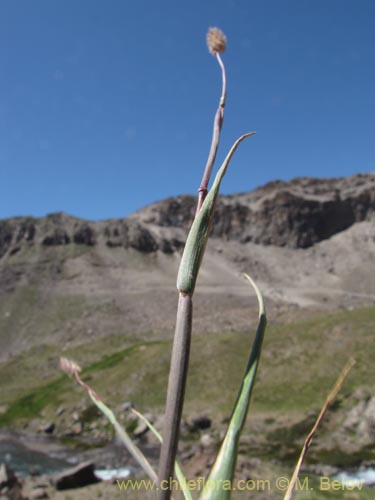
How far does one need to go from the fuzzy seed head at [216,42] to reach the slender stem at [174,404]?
3.13ft

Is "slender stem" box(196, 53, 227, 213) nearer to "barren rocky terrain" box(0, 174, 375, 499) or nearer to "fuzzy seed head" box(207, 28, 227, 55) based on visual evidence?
"fuzzy seed head" box(207, 28, 227, 55)

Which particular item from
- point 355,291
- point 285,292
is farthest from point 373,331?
point 355,291

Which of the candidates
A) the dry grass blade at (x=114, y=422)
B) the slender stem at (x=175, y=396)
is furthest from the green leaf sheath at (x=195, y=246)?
the dry grass blade at (x=114, y=422)

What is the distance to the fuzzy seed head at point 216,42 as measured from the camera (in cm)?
159

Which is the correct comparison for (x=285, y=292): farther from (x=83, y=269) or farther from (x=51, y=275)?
(x=51, y=275)

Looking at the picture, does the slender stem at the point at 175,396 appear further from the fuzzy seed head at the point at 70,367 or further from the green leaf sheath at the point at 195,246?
the fuzzy seed head at the point at 70,367

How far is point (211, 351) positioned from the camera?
3325 centimetres

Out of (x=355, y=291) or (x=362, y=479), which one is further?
(x=355, y=291)

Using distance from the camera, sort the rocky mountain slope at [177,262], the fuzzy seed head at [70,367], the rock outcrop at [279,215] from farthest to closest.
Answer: the rock outcrop at [279,215], the rocky mountain slope at [177,262], the fuzzy seed head at [70,367]

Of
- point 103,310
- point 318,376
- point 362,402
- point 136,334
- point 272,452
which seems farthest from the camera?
point 103,310

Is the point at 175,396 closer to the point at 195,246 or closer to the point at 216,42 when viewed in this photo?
the point at 195,246

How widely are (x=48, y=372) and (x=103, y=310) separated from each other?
3677 cm

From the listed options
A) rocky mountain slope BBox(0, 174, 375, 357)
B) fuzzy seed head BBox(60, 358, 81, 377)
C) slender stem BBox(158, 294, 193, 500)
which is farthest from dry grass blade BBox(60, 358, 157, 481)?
rocky mountain slope BBox(0, 174, 375, 357)

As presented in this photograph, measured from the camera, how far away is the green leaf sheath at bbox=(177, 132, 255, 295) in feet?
4.03
